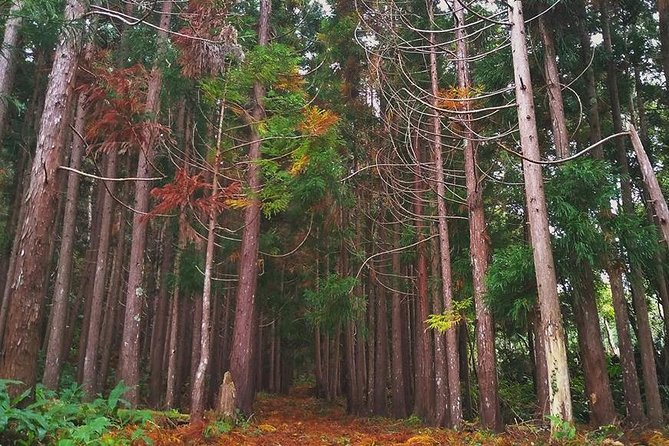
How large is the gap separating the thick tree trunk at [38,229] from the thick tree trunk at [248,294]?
4.02 meters

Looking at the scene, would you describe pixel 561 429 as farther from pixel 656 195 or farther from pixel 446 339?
pixel 446 339

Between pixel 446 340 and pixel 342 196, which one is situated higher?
pixel 342 196

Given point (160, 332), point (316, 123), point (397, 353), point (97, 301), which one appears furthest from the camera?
point (160, 332)

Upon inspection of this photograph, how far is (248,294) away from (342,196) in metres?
3.63

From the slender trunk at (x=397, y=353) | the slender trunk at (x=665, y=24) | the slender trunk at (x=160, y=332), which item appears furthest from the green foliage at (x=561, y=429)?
the slender trunk at (x=160, y=332)

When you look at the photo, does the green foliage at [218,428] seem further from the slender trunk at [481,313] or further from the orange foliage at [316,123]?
the orange foliage at [316,123]

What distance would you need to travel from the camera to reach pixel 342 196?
12859 millimetres

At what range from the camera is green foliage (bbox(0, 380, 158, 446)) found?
195 inches

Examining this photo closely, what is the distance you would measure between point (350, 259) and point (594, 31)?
10658 millimetres

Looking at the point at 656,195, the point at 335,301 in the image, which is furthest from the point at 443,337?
the point at 656,195

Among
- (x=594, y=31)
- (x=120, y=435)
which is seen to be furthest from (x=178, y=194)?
(x=594, y=31)

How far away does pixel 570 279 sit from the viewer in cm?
863

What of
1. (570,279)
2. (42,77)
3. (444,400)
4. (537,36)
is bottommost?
(444,400)

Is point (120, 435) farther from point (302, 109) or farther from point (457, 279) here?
point (457, 279)
